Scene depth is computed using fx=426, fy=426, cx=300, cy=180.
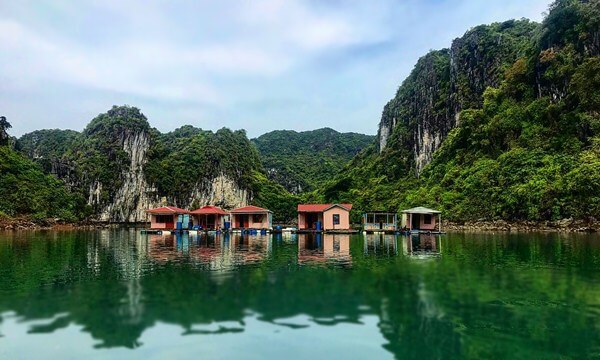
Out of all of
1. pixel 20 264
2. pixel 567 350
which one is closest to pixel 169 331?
pixel 567 350

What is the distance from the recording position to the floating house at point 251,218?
55281 mm

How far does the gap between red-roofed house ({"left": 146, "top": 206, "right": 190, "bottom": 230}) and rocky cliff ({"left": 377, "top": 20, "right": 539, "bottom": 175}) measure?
57.9 meters

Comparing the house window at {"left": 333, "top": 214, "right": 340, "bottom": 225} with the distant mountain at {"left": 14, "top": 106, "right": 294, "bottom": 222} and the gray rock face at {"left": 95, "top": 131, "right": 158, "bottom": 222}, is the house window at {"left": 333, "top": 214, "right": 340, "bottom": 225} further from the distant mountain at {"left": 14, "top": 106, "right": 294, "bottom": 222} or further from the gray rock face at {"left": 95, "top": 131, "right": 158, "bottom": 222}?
the gray rock face at {"left": 95, "top": 131, "right": 158, "bottom": 222}

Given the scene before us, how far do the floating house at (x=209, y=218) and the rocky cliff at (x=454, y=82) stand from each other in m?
52.2

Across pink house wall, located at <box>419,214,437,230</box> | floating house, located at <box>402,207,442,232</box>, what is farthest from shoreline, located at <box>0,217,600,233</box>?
floating house, located at <box>402,207,442,232</box>

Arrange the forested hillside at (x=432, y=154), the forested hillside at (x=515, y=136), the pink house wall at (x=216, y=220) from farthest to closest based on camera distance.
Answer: the pink house wall at (x=216, y=220) < the forested hillside at (x=432, y=154) < the forested hillside at (x=515, y=136)

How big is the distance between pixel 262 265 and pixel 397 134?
328ft

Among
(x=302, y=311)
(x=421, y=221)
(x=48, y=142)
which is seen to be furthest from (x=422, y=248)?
(x=48, y=142)

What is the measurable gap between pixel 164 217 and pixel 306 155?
116m

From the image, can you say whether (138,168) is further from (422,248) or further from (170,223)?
(422,248)

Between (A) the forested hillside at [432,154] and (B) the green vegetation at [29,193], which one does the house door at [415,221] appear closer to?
(A) the forested hillside at [432,154]

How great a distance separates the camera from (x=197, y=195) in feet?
382

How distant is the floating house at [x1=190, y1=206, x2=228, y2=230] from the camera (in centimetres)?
5831

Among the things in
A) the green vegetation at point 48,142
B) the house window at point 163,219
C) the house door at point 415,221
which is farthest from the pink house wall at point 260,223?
the green vegetation at point 48,142
